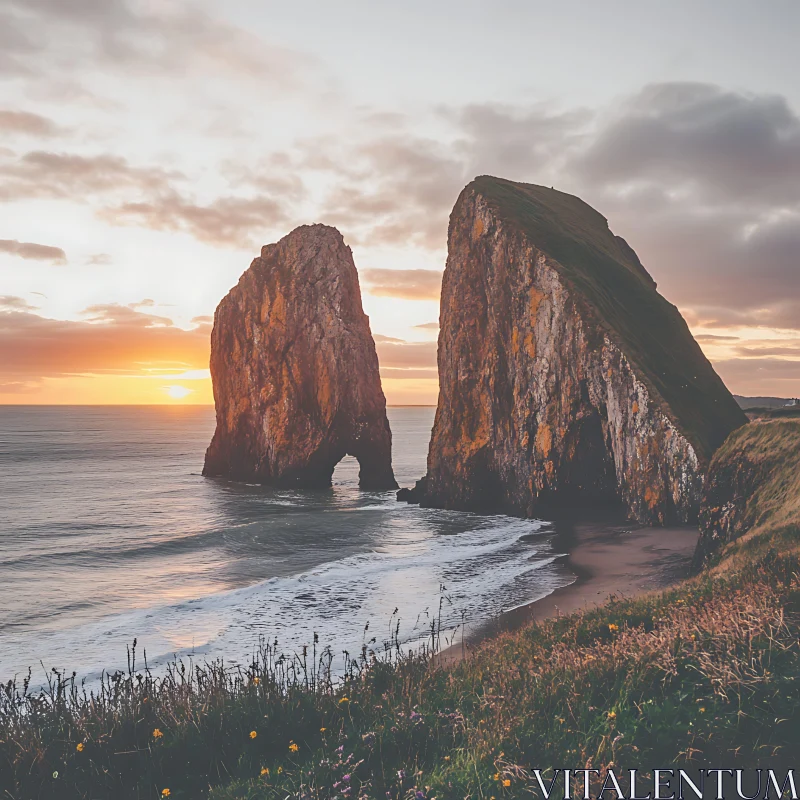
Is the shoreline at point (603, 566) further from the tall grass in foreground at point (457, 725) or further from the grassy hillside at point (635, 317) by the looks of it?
the tall grass in foreground at point (457, 725)

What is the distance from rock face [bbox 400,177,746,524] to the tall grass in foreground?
22.7 meters

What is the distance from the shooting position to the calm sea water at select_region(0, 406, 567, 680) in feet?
52.3

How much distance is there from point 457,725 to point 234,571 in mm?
20085

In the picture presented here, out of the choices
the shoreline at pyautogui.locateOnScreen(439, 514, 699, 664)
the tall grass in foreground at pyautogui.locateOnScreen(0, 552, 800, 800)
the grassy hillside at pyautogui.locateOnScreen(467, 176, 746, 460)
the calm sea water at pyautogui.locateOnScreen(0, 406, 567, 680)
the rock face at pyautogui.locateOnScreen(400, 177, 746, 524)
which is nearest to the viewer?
the tall grass in foreground at pyautogui.locateOnScreen(0, 552, 800, 800)

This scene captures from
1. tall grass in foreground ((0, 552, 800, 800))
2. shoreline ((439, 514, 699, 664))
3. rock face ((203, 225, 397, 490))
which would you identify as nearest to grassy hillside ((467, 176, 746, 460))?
shoreline ((439, 514, 699, 664))

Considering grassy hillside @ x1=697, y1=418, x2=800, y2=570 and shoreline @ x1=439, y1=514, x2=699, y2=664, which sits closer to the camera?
grassy hillside @ x1=697, y1=418, x2=800, y2=570

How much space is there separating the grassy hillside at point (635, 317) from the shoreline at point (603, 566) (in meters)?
4.76

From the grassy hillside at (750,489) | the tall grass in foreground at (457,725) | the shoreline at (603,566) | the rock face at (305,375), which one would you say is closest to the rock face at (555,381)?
the shoreline at (603,566)

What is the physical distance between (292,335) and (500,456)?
85.4 feet

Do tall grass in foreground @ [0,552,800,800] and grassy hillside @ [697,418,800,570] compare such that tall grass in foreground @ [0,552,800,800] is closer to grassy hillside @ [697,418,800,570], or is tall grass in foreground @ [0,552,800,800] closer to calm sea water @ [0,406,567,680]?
grassy hillside @ [697,418,800,570]

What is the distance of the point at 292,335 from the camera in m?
56.3

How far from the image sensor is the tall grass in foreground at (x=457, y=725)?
15.8 feet

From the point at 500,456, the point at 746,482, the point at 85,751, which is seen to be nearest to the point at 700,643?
the point at 85,751

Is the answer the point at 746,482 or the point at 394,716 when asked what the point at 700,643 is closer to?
the point at 394,716
